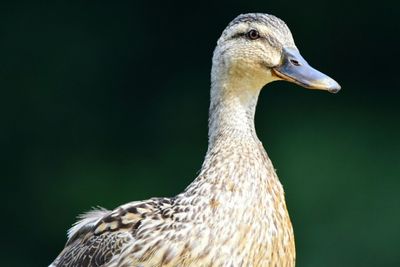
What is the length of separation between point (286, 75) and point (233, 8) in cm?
302

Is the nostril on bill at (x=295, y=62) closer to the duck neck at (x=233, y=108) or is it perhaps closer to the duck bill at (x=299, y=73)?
the duck bill at (x=299, y=73)

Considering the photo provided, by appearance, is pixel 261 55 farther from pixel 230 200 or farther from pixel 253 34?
pixel 230 200

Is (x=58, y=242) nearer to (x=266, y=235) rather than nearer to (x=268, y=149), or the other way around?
(x=268, y=149)

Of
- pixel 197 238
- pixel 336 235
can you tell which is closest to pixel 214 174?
pixel 197 238

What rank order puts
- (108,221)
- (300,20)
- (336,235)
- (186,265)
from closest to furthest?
(186,265)
(108,221)
(336,235)
(300,20)

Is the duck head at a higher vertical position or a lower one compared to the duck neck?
higher

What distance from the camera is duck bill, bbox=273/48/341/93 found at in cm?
328

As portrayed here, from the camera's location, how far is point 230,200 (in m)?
3.33

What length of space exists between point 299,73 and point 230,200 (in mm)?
372

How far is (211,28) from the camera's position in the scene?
6.42 meters

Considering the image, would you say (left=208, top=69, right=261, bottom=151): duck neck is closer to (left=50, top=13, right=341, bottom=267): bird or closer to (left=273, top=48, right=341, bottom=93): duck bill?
(left=50, top=13, right=341, bottom=267): bird

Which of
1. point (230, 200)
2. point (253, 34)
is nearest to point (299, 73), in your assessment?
point (253, 34)

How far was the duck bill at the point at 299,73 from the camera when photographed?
328 cm

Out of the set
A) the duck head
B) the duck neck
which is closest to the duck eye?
the duck head
